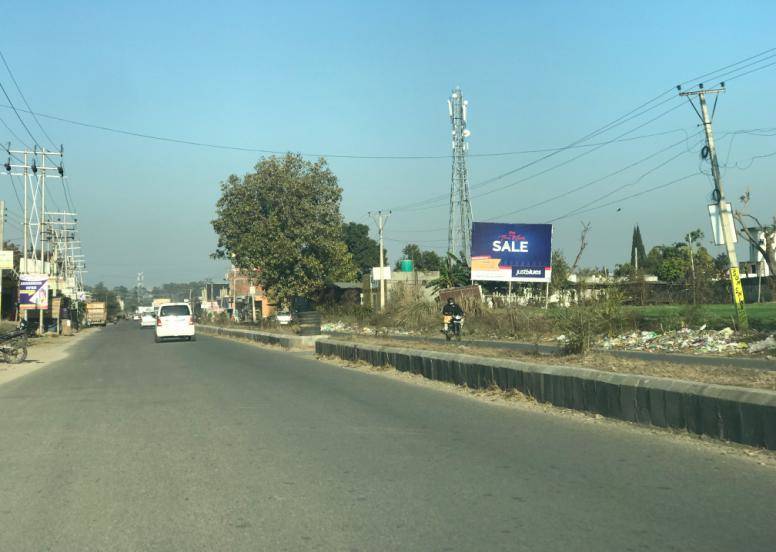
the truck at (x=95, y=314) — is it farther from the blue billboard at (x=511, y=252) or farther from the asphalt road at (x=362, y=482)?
the asphalt road at (x=362, y=482)

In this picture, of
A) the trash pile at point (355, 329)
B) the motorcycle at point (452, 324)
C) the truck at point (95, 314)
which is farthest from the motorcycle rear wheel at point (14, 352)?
the truck at point (95, 314)

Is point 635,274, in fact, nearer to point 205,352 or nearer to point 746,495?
point 205,352

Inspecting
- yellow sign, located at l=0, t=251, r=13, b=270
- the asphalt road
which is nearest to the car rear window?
yellow sign, located at l=0, t=251, r=13, b=270

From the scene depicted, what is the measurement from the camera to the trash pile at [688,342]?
2094cm

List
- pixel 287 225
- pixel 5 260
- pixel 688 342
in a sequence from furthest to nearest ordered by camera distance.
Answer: pixel 287 225 < pixel 5 260 < pixel 688 342

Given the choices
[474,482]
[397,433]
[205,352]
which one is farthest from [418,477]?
[205,352]

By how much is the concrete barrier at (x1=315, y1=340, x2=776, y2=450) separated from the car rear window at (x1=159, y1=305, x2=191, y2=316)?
23.7 metres

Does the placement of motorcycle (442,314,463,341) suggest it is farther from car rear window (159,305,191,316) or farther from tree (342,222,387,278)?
tree (342,222,387,278)

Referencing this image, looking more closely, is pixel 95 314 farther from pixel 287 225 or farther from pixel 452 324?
pixel 452 324

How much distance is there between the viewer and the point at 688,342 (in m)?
23.0

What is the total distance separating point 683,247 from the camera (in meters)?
91.5

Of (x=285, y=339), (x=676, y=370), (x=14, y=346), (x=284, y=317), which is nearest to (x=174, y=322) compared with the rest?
(x=285, y=339)

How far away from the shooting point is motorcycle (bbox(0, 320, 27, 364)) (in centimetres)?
2459

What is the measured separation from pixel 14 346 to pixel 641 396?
74.5 ft
